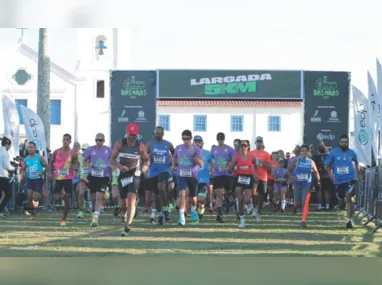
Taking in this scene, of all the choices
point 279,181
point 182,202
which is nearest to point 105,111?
point 279,181

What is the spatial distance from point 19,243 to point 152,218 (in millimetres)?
4811

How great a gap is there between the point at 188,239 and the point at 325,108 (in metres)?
12.1

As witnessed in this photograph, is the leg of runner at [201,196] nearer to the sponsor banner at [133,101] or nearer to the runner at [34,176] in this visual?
the runner at [34,176]

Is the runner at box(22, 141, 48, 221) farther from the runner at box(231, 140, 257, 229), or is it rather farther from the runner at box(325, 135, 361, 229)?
the runner at box(325, 135, 361, 229)

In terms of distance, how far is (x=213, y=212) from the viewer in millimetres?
20781

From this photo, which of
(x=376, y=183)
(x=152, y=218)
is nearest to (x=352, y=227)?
(x=376, y=183)

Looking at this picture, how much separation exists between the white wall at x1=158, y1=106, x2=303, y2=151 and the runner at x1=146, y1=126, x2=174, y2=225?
183ft

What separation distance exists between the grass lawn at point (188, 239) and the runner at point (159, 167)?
2.16 feet

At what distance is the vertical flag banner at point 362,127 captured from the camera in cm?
2002

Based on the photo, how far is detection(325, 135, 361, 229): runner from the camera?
52.7ft

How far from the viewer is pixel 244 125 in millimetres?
73375

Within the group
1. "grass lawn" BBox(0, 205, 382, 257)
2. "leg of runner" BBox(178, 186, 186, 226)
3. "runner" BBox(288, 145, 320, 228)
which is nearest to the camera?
"grass lawn" BBox(0, 205, 382, 257)

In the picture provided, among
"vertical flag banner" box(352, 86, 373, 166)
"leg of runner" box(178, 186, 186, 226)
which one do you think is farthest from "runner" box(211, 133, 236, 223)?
"vertical flag banner" box(352, 86, 373, 166)

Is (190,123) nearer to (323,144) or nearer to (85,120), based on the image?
(85,120)
